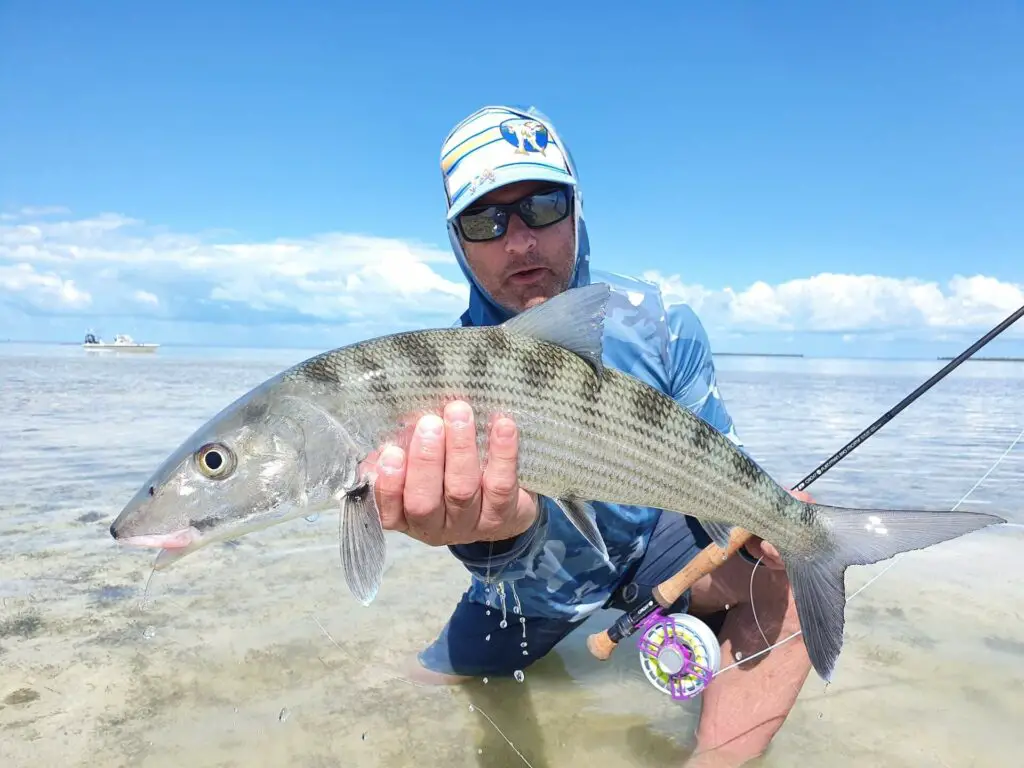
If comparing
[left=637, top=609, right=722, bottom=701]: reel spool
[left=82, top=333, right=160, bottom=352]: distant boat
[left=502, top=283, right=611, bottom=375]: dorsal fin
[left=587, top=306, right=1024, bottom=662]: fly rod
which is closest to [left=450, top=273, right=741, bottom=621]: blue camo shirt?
[left=587, top=306, right=1024, bottom=662]: fly rod

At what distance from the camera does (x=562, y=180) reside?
365cm

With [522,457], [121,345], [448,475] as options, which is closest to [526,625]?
[522,457]

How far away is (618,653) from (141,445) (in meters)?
9.10

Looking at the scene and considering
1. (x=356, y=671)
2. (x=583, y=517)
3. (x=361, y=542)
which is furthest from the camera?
(x=356, y=671)

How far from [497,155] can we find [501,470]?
195cm

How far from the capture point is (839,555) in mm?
2912

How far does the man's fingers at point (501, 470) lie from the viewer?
8.14 ft

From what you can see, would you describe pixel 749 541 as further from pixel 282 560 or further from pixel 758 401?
pixel 758 401

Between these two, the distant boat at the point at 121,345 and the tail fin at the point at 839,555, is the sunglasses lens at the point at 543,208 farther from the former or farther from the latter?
the distant boat at the point at 121,345

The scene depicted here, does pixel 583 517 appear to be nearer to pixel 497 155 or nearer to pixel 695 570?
pixel 695 570

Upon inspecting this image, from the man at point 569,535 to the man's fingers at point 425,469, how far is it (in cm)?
66

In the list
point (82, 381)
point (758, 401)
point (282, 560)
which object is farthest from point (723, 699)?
point (82, 381)

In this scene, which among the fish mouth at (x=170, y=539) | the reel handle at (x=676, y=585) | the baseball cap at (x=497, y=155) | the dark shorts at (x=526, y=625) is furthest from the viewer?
the dark shorts at (x=526, y=625)

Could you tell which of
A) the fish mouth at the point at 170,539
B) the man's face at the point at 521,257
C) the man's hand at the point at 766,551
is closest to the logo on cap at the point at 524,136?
the man's face at the point at 521,257
